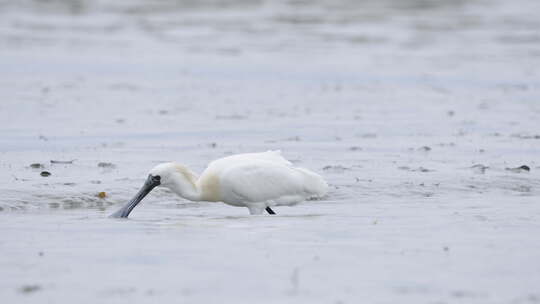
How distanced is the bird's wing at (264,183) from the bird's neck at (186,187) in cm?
27

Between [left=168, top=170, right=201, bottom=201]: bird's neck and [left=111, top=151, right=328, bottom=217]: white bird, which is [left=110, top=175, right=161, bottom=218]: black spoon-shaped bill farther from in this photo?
[left=168, top=170, right=201, bottom=201]: bird's neck

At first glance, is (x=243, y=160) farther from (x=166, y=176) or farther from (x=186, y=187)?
(x=166, y=176)

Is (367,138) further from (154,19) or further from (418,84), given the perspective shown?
(154,19)

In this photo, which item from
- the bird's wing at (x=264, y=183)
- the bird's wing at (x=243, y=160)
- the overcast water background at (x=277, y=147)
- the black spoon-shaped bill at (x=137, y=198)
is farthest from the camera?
the bird's wing at (x=243, y=160)

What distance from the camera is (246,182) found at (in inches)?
448

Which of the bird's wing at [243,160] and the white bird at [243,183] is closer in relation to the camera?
the white bird at [243,183]

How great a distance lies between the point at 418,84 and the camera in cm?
Answer: 2253

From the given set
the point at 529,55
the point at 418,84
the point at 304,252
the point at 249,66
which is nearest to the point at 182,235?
the point at 304,252

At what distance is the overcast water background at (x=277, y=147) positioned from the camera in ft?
25.7

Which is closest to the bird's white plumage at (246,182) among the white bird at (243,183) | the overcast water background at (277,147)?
the white bird at (243,183)

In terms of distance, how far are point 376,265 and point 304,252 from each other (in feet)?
2.23

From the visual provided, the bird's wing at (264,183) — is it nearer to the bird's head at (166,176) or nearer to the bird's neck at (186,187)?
the bird's neck at (186,187)

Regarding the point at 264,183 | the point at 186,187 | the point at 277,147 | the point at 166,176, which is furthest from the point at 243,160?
the point at 277,147

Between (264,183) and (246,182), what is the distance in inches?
9.2
